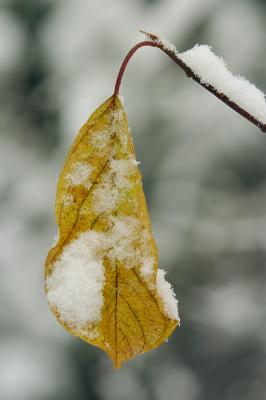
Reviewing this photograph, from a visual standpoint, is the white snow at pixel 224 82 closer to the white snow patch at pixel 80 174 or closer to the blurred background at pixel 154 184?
the white snow patch at pixel 80 174

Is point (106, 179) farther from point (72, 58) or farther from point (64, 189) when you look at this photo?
point (72, 58)

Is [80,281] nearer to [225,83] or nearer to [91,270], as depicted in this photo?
[91,270]

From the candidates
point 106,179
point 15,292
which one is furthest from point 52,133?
point 106,179

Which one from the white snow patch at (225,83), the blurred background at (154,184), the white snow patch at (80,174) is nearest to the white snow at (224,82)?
→ the white snow patch at (225,83)

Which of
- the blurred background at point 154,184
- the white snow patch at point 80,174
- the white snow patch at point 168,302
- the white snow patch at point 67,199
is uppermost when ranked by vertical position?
the blurred background at point 154,184

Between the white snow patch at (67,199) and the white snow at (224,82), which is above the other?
the white snow at (224,82)

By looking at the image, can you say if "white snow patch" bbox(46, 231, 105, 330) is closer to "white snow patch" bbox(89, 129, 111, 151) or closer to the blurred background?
"white snow patch" bbox(89, 129, 111, 151)

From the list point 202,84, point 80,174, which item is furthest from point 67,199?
point 202,84
